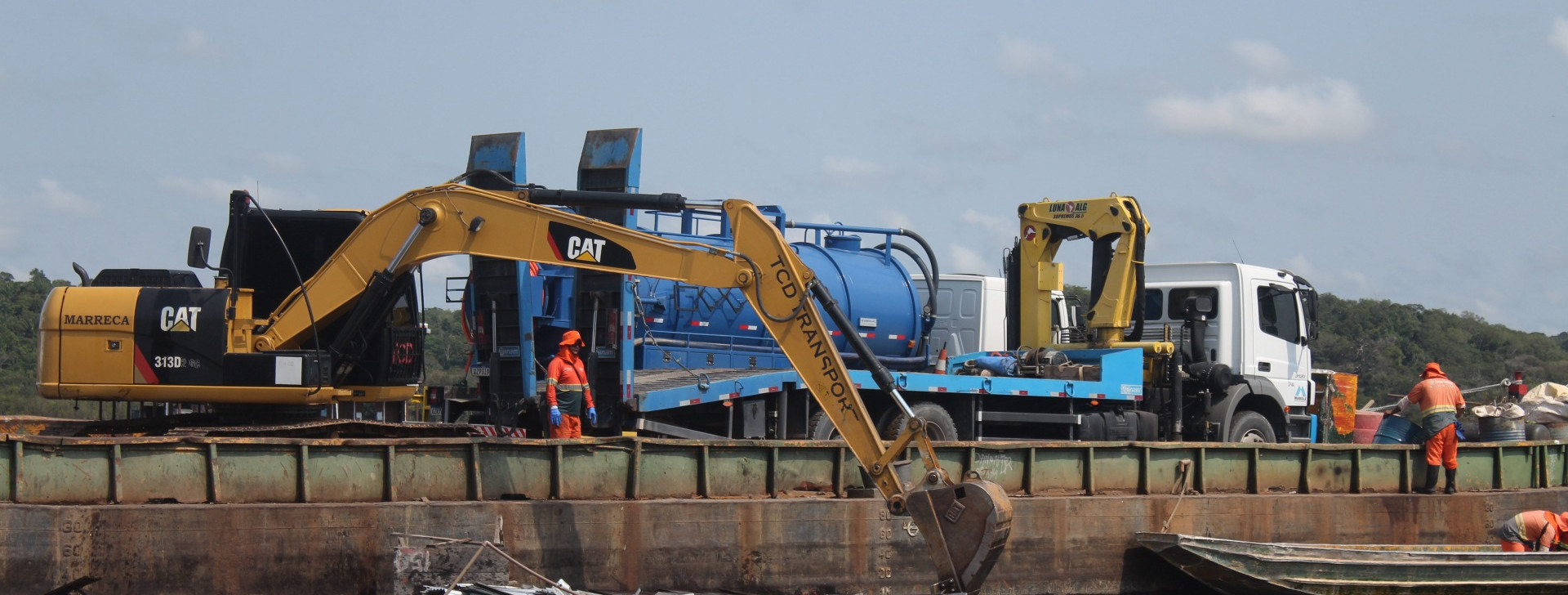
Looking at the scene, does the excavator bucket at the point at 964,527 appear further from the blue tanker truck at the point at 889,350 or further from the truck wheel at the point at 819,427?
the truck wheel at the point at 819,427

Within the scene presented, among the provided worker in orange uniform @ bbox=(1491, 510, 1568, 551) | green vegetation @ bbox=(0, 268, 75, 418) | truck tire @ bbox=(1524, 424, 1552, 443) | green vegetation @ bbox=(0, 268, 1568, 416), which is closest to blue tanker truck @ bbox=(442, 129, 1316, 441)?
truck tire @ bbox=(1524, 424, 1552, 443)

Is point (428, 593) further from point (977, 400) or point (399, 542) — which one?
point (977, 400)

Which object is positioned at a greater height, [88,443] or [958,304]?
[958,304]

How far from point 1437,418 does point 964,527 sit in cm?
744

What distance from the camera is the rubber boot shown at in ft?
51.8

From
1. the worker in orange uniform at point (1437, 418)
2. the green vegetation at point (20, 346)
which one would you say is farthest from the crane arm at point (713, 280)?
the green vegetation at point (20, 346)

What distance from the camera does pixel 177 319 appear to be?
12.3 meters

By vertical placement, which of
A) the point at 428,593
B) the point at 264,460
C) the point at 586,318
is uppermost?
the point at 586,318

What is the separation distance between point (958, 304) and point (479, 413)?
7647mm

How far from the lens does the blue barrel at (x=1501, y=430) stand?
58.2ft

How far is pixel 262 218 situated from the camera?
1340 centimetres

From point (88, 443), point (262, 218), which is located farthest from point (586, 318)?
point (88, 443)

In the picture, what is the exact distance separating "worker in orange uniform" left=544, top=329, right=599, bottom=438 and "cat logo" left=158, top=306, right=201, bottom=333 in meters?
3.13

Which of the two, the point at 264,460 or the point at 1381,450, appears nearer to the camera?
the point at 264,460
